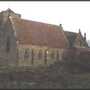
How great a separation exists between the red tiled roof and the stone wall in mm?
1168

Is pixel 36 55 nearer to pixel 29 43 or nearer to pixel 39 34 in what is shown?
pixel 29 43

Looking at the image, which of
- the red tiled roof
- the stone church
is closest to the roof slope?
→ the stone church

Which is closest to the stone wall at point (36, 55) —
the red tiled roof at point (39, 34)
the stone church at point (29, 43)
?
the stone church at point (29, 43)

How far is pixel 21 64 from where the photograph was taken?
158ft

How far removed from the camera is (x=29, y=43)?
51219 millimetres

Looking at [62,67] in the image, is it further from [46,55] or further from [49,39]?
[49,39]

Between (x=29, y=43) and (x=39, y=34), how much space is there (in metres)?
5.25

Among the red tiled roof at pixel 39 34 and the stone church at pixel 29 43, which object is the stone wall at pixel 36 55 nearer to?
the stone church at pixel 29 43

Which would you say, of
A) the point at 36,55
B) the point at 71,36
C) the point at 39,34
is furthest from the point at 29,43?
the point at 71,36

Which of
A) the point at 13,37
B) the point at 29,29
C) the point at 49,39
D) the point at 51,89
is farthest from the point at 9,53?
the point at 51,89

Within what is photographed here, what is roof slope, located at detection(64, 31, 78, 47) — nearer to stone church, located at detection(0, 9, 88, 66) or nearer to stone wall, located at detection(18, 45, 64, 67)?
stone church, located at detection(0, 9, 88, 66)

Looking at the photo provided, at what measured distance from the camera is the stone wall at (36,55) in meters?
48.7

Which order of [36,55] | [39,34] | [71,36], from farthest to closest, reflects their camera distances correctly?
[71,36]
[39,34]
[36,55]

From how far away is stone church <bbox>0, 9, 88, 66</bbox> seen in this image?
48.9m
